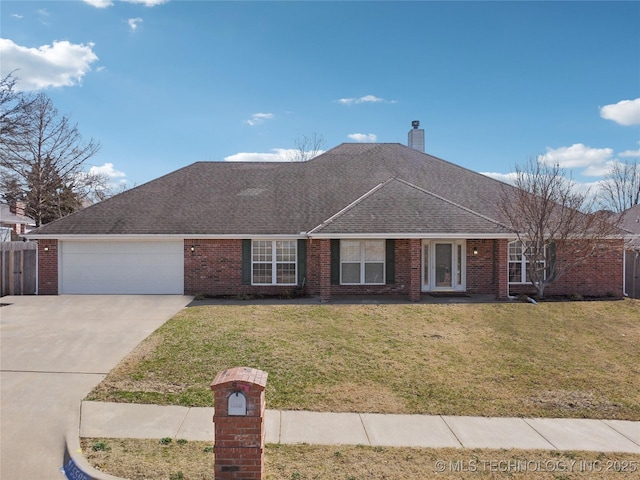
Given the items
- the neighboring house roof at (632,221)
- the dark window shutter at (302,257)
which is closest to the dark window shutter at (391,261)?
the dark window shutter at (302,257)

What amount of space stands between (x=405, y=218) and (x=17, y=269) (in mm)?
14084

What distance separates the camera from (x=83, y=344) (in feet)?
30.3

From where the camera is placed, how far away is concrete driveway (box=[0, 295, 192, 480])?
5168 mm

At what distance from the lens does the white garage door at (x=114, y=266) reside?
1590cm

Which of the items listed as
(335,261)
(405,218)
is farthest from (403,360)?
(405,218)

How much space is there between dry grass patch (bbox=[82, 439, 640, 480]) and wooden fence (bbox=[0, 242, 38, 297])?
13077mm

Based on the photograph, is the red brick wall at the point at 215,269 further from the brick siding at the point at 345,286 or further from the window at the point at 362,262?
the window at the point at 362,262

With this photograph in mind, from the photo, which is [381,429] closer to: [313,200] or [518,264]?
[518,264]

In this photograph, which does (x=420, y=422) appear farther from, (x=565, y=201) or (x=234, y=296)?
(x=565, y=201)

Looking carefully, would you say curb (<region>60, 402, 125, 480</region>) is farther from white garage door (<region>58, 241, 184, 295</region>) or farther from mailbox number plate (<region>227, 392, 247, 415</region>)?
white garage door (<region>58, 241, 184, 295</region>)

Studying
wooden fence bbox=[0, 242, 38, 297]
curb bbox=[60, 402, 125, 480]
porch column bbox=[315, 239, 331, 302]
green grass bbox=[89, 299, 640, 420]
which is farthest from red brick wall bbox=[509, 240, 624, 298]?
wooden fence bbox=[0, 242, 38, 297]

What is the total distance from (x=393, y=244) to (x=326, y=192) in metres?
4.33

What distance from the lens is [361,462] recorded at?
486 centimetres

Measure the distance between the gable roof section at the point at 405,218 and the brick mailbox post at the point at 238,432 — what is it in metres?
9.95
